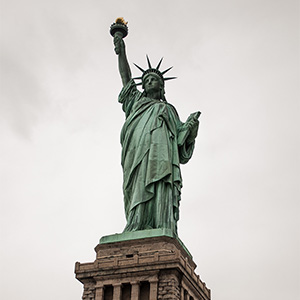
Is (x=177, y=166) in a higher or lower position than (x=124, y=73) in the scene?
lower

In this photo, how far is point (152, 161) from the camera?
84.7ft

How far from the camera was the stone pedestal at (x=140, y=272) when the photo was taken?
73.3 ft

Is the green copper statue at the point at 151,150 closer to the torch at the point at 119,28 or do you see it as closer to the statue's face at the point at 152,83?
the statue's face at the point at 152,83

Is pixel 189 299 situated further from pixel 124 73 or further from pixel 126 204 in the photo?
pixel 124 73

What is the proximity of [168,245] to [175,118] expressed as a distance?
6775 millimetres

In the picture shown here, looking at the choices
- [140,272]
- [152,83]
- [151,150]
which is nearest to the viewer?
[140,272]

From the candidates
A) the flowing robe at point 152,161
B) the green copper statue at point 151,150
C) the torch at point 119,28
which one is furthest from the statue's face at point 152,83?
the torch at point 119,28

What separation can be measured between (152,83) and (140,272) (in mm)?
9471

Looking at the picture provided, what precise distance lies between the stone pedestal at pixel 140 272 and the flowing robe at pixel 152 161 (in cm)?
110

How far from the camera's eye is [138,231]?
2412 centimetres

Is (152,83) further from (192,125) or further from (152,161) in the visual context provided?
(152,161)

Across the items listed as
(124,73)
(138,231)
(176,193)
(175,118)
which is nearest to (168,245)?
(138,231)

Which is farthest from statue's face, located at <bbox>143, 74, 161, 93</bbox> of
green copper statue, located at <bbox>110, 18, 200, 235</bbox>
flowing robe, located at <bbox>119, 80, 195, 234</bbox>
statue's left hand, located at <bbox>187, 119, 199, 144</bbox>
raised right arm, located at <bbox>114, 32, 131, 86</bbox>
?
statue's left hand, located at <bbox>187, 119, 199, 144</bbox>

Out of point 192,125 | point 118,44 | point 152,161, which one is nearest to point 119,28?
point 118,44
